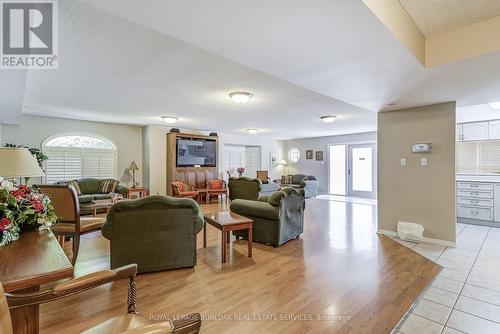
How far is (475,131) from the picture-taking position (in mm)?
5215

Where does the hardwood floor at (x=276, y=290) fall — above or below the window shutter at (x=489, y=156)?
below

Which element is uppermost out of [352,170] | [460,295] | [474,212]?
[352,170]

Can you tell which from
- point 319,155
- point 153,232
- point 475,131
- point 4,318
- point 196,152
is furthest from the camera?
point 319,155

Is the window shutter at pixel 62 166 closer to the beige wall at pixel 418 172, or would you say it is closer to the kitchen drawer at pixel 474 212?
the beige wall at pixel 418 172

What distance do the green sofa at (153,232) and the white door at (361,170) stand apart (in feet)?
25.3

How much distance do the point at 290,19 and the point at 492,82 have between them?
2.84 meters

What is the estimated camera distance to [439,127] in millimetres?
3811

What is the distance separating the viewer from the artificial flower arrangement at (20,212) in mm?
1478

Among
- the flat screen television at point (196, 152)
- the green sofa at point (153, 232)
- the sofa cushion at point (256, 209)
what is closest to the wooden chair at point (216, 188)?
the flat screen television at point (196, 152)

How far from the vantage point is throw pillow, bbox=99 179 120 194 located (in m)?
6.37

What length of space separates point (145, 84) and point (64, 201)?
6.36ft

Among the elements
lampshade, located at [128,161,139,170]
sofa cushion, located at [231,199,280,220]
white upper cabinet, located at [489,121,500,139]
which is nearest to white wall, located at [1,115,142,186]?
lampshade, located at [128,161,139,170]

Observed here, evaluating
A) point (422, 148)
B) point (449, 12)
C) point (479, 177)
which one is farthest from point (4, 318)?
point (479, 177)

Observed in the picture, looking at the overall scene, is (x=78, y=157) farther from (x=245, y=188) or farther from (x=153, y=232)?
(x=153, y=232)
